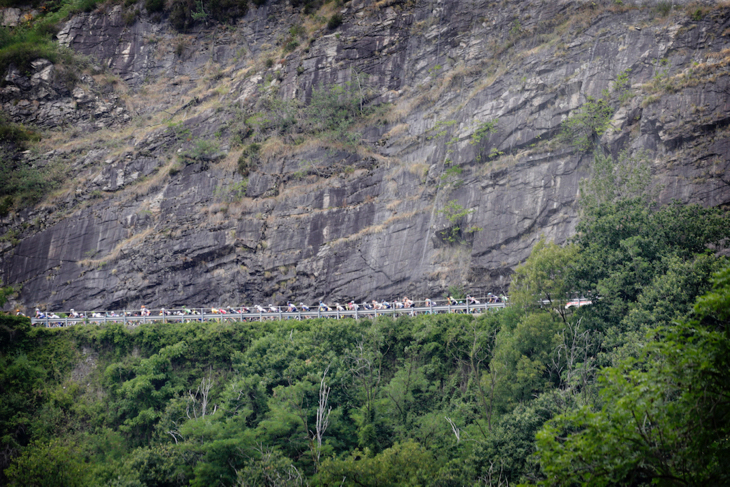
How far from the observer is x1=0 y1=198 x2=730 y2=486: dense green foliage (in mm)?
10914

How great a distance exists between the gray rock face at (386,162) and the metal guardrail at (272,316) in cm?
484

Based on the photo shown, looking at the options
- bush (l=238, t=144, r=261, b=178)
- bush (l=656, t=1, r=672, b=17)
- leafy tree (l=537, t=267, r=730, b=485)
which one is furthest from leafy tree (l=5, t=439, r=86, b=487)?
bush (l=656, t=1, r=672, b=17)

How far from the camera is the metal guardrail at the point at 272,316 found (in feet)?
104

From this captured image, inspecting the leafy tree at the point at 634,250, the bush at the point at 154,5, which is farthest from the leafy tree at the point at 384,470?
the bush at the point at 154,5

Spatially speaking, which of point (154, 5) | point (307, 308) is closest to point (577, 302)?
point (307, 308)

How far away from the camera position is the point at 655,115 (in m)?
32.8

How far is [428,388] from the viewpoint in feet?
88.7

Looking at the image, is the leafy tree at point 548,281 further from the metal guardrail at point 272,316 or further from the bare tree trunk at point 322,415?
the bare tree trunk at point 322,415

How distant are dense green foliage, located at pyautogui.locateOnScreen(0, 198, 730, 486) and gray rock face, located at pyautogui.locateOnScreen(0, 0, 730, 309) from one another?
8.45 metres

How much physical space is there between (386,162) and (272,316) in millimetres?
16509

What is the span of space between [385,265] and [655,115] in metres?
19.7

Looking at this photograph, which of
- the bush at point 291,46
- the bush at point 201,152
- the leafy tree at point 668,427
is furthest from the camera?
the bush at point 291,46

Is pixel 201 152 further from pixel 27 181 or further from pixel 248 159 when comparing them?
pixel 27 181

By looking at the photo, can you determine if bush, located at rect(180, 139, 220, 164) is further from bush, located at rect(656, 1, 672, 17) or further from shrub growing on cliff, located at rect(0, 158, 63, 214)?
bush, located at rect(656, 1, 672, 17)
